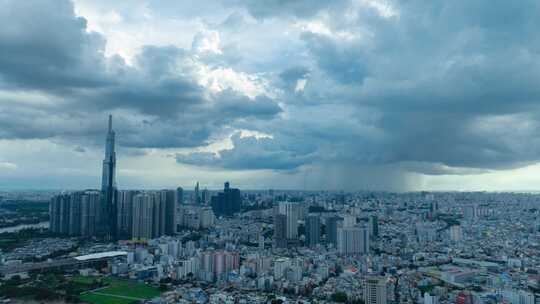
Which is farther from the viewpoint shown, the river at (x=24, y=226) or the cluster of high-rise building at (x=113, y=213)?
the river at (x=24, y=226)

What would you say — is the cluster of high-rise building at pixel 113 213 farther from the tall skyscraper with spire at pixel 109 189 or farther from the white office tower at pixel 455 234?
the white office tower at pixel 455 234

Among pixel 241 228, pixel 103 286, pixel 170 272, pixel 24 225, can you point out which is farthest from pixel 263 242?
pixel 24 225

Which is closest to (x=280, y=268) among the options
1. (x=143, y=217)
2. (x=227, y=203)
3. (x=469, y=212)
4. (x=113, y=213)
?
(x=143, y=217)

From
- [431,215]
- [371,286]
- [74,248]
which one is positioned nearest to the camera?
[371,286]

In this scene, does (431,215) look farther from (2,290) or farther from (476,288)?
(2,290)

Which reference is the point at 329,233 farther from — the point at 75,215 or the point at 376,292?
the point at 75,215

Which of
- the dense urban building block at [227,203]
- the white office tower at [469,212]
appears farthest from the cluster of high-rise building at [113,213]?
the white office tower at [469,212]

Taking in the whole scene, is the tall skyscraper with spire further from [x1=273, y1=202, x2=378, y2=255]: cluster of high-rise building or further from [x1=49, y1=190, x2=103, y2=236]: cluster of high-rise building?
[x1=273, y1=202, x2=378, y2=255]: cluster of high-rise building
